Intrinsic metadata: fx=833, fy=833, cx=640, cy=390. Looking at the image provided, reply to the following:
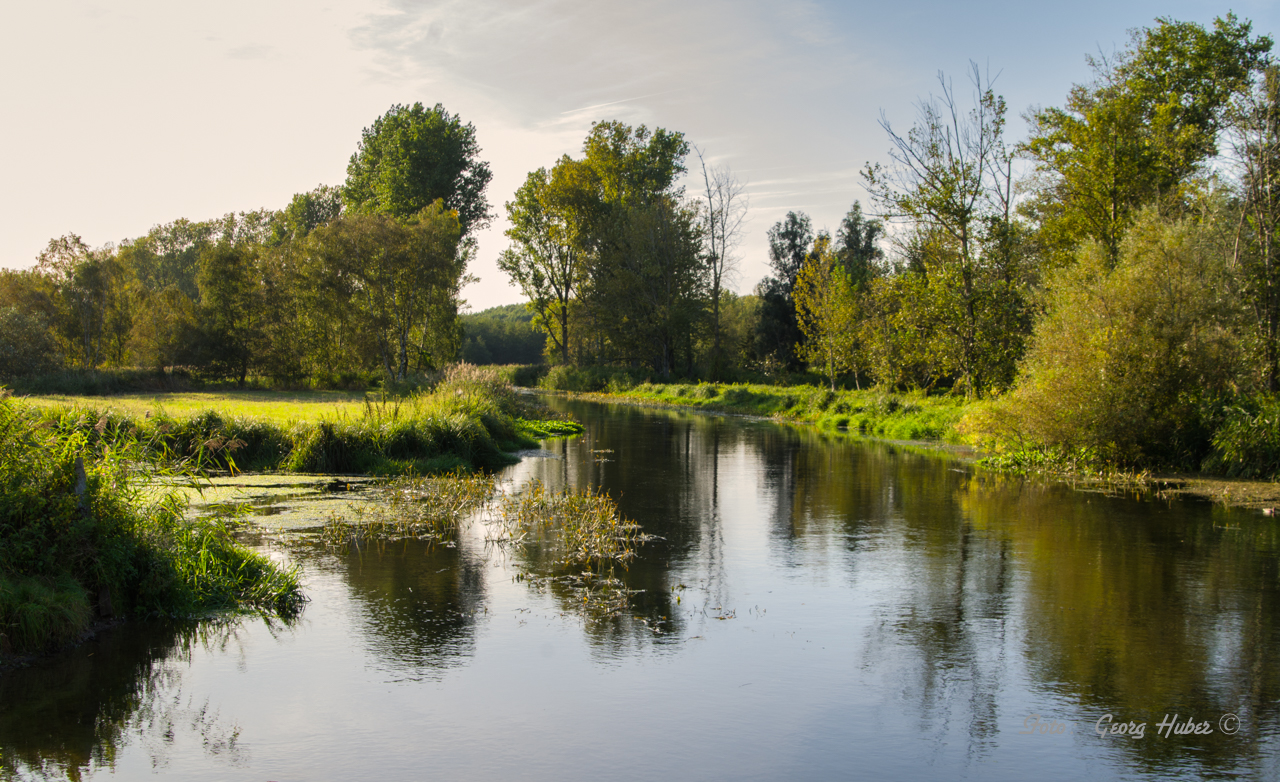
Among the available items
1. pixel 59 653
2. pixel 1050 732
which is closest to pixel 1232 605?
pixel 1050 732

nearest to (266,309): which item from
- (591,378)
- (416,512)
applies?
(591,378)

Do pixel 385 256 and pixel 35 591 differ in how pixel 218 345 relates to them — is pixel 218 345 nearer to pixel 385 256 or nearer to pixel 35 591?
pixel 385 256

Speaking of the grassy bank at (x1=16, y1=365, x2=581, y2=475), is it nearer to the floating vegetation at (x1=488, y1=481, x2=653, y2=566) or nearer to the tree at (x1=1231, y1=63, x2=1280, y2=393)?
the floating vegetation at (x1=488, y1=481, x2=653, y2=566)

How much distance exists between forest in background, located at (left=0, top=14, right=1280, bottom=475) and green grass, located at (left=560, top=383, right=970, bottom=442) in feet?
4.91

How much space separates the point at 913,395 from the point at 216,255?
34031 millimetres

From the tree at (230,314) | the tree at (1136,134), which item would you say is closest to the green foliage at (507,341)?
the tree at (230,314)

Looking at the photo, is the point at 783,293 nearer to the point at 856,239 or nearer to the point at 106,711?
the point at 856,239

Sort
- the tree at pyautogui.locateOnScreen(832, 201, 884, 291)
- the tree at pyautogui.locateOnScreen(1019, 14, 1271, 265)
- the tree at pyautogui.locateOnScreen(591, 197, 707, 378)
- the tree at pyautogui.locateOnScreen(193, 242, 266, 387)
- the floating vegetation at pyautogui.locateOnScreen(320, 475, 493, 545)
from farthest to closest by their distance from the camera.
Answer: the tree at pyautogui.locateOnScreen(832, 201, 884, 291) < the tree at pyautogui.locateOnScreen(591, 197, 707, 378) < the tree at pyautogui.locateOnScreen(193, 242, 266, 387) < the tree at pyautogui.locateOnScreen(1019, 14, 1271, 265) < the floating vegetation at pyautogui.locateOnScreen(320, 475, 493, 545)

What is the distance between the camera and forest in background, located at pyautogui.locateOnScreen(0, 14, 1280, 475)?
18766mm

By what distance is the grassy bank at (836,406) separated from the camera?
27728 mm

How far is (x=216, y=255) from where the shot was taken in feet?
137

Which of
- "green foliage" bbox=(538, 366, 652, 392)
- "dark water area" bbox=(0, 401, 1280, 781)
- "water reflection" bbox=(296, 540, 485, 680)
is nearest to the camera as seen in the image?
"dark water area" bbox=(0, 401, 1280, 781)

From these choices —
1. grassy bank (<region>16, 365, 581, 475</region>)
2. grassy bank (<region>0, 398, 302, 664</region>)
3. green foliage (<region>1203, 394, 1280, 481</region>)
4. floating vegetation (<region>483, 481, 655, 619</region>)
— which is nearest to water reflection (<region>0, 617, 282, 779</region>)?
grassy bank (<region>0, 398, 302, 664</region>)

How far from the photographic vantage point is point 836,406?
33.8 meters
